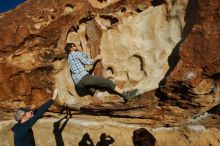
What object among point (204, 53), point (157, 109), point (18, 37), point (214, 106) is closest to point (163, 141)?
point (157, 109)

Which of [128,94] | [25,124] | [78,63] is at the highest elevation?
[78,63]

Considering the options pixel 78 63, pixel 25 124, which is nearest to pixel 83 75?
pixel 78 63

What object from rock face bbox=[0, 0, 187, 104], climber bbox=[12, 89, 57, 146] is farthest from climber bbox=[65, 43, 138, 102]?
climber bbox=[12, 89, 57, 146]

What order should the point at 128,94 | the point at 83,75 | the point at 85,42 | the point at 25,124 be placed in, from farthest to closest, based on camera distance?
the point at 85,42, the point at 128,94, the point at 83,75, the point at 25,124

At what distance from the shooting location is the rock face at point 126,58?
844 centimetres

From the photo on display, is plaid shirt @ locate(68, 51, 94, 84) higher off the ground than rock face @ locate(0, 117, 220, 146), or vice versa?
plaid shirt @ locate(68, 51, 94, 84)

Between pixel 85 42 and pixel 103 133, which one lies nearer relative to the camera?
pixel 103 133

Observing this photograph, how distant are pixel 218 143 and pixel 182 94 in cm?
113

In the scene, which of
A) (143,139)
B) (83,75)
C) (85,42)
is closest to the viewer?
(143,139)

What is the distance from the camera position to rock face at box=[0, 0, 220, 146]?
8438 mm

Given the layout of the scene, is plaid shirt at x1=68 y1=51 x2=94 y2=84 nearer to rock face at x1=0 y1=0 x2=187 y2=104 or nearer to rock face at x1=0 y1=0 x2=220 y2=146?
rock face at x1=0 y1=0 x2=220 y2=146

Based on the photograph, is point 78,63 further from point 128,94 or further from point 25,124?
point 25,124

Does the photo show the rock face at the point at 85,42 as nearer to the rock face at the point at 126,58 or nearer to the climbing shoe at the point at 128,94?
the rock face at the point at 126,58

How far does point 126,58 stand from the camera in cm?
1057
